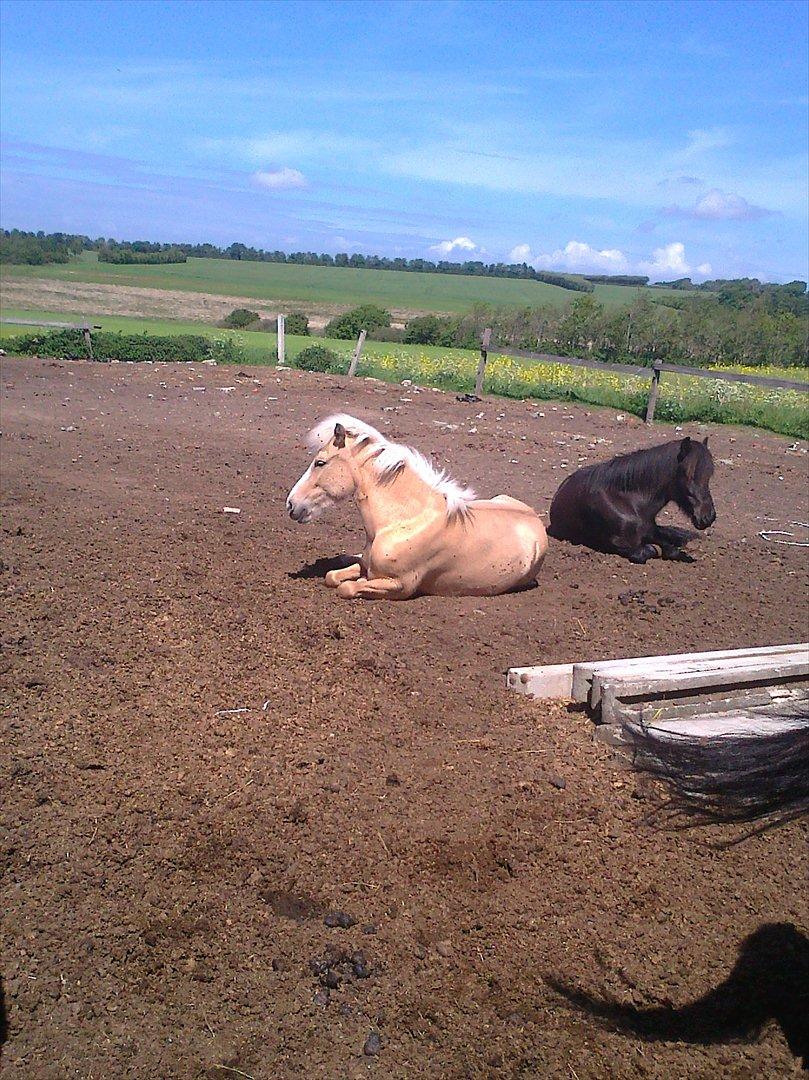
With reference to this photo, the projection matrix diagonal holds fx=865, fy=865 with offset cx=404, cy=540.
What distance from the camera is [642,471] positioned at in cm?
848

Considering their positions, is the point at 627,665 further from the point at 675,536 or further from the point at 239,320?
the point at 239,320

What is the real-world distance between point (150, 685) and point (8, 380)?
1439 cm

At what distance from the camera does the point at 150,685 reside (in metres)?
4.91

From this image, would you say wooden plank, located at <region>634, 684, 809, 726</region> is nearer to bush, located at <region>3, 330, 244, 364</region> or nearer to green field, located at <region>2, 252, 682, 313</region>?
bush, located at <region>3, 330, 244, 364</region>

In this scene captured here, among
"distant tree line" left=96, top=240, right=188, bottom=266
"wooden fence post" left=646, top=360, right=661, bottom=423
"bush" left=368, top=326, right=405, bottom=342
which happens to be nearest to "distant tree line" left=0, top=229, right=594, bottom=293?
"distant tree line" left=96, top=240, right=188, bottom=266

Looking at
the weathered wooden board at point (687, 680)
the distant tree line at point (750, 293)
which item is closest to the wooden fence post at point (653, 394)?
the weathered wooden board at point (687, 680)

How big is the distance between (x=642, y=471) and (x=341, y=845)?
576 cm

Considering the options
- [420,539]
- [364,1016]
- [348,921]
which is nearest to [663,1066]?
[364,1016]

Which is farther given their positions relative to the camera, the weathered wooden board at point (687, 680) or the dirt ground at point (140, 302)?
the dirt ground at point (140, 302)

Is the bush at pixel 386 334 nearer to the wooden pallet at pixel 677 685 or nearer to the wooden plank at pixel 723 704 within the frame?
A: the wooden pallet at pixel 677 685

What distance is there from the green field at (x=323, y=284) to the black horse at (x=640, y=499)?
4759 centimetres

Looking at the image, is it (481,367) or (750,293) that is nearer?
(481,367)

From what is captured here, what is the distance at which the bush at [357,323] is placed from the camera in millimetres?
41281

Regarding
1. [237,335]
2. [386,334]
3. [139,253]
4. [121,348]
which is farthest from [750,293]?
[139,253]
